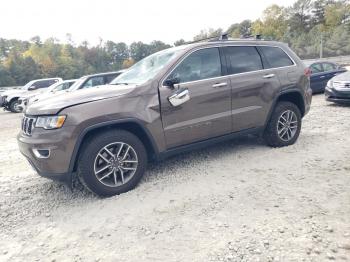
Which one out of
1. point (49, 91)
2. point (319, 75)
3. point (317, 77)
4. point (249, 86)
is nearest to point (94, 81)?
point (49, 91)

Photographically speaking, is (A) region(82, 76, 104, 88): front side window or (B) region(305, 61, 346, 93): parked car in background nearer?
(A) region(82, 76, 104, 88): front side window

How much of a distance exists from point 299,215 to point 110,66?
90.8 meters

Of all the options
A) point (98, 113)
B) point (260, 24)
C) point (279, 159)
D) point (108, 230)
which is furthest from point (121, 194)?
point (260, 24)

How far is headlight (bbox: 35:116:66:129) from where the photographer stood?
329 cm

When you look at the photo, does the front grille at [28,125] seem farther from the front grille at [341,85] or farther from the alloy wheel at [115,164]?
the front grille at [341,85]

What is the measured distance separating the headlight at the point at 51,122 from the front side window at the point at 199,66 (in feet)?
4.86

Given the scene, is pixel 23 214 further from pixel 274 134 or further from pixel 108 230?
pixel 274 134

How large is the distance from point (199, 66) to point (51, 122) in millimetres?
2132

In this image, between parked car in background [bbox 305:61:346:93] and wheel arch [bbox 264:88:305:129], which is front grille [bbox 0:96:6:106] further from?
wheel arch [bbox 264:88:305:129]

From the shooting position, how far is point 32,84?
16656 millimetres

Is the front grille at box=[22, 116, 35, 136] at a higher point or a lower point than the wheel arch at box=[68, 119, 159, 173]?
higher

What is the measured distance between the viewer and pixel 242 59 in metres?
4.68

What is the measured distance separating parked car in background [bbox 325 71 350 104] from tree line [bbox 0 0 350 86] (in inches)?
1856

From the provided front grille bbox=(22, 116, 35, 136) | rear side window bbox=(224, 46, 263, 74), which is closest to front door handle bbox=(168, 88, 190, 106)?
rear side window bbox=(224, 46, 263, 74)
